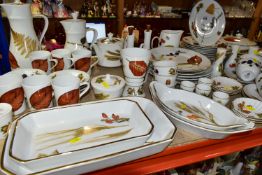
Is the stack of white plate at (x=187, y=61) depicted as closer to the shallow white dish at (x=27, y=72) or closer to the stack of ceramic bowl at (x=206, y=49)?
the stack of ceramic bowl at (x=206, y=49)

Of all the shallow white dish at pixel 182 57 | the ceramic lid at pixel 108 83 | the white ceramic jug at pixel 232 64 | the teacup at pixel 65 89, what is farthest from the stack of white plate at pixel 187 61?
the teacup at pixel 65 89

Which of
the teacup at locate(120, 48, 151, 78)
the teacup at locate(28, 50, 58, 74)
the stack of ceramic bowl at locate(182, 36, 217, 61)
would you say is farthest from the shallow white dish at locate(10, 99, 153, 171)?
the stack of ceramic bowl at locate(182, 36, 217, 61)

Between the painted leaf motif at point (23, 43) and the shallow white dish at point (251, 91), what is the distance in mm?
811

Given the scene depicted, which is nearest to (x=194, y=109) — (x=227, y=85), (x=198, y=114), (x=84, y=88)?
(x=198, y=114)

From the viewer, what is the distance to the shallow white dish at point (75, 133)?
1.55 ft

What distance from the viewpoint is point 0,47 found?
848 millimetres

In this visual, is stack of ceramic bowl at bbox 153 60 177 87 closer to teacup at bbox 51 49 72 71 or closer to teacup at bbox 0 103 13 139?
teacup at bbox 51 49 72 71

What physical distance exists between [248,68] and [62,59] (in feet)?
2.37

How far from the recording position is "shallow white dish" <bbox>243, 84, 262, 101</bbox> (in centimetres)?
83

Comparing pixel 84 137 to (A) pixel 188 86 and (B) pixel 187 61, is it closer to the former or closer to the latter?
(A) pixel 188 86

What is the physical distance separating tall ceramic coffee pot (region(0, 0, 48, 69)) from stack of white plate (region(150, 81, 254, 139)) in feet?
1.51

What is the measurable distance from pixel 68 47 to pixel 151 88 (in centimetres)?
39

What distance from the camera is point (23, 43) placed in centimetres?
79

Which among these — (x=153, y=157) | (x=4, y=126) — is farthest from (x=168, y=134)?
(x=4, y=126)
